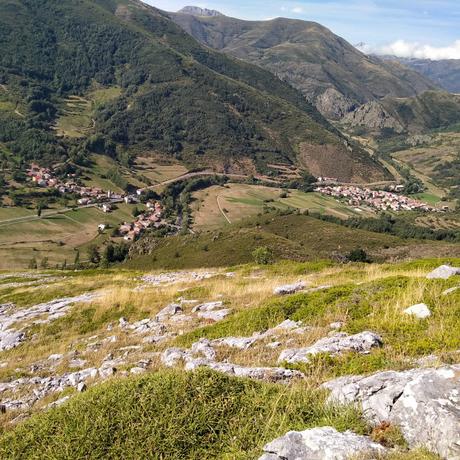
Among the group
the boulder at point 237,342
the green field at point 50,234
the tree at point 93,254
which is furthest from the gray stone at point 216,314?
the green field at point 50,234

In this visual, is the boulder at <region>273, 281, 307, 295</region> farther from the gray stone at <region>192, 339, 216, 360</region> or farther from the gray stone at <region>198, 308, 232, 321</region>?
the gray stone at <region>192, 339, 216, 360</region>

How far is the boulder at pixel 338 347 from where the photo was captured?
8578 millimetres

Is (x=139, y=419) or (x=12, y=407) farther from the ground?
(x=139, y=419)

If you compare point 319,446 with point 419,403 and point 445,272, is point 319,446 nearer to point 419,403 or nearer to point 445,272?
point 419,403

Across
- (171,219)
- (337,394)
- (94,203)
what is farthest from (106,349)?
(94,203)

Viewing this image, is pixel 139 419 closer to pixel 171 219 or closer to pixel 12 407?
pixel 12 407

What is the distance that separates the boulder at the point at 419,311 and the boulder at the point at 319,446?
18.4ft

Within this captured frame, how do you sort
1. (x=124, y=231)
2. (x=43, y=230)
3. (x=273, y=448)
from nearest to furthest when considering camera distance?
1. (x=273, y=448)
2. (x=43, y=230)
3. (x=124, y=231)

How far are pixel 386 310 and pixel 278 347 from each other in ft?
10.3

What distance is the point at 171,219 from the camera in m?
195

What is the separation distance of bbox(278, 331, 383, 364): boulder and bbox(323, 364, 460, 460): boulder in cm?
234

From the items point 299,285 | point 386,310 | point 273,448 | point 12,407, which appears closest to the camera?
point 273,448

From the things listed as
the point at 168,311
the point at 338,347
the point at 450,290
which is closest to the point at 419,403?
the point at 338,347

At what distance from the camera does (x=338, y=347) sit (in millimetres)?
8797
